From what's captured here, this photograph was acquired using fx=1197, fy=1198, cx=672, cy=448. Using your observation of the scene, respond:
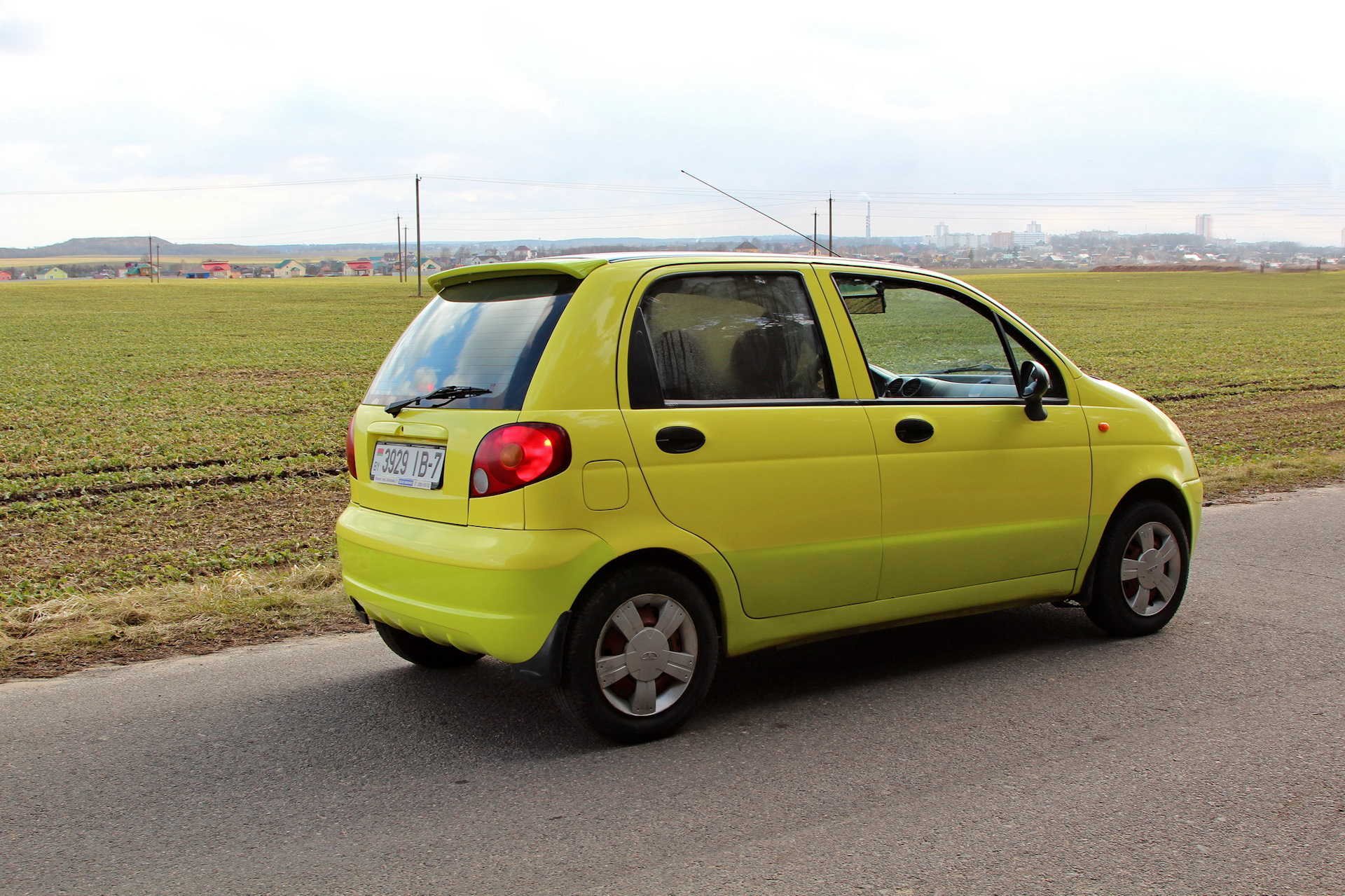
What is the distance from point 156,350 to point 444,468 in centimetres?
3414

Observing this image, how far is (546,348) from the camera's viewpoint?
13.7 feet

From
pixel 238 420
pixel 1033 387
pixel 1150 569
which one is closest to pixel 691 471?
pixel 1033 387

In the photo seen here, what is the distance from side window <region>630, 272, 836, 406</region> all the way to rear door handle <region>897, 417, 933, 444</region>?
338 millimetres

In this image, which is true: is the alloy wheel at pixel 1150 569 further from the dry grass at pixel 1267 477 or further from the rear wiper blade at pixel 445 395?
the dry grass at pixel 1267 477

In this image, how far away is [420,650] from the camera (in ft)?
16.8

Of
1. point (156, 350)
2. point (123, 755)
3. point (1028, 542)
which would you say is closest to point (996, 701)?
point (1028, 542)

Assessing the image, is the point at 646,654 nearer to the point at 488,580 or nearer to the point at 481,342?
the point at 488,580

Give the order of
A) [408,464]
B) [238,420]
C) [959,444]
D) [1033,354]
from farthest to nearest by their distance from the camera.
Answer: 1. [238,420]
2. [1033,354]
3. [959,444]
4. [408,464]

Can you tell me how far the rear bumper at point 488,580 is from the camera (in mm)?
3973

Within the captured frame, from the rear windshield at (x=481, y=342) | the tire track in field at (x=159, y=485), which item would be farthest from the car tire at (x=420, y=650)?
the tire track in field at (x=159, y=485)

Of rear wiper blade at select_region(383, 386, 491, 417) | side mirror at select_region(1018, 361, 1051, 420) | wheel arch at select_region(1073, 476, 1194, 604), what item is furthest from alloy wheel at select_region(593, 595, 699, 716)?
wheel arch at select_region(1073, 476, 1194, 604)

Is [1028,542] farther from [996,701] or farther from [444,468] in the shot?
[444,468]

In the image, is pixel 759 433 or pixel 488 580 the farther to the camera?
pixel 759 433

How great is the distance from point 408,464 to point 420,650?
1.05 metres
